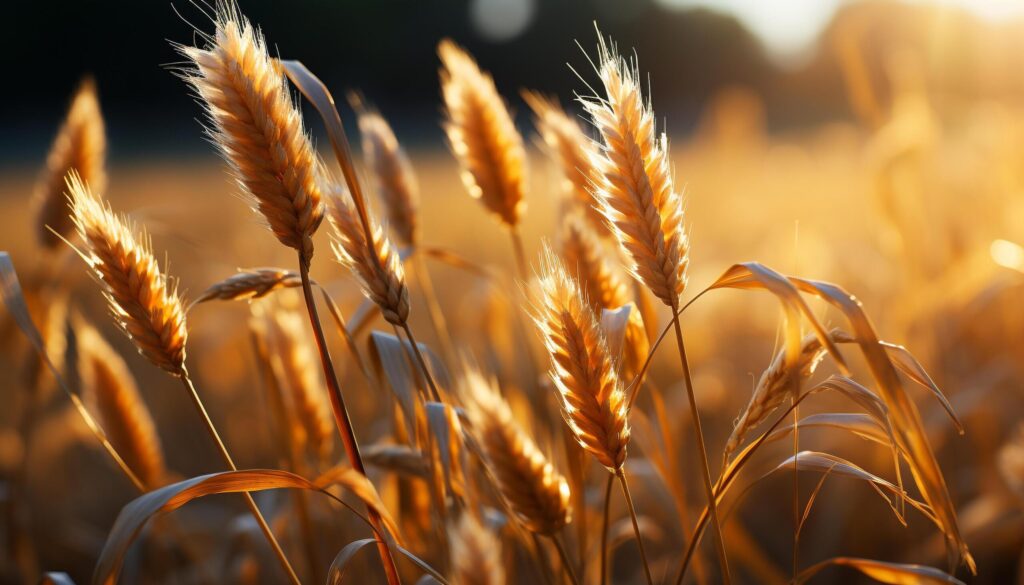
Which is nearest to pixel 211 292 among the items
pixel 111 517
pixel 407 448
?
pixel 407 448

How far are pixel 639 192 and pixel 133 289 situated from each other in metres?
0.59

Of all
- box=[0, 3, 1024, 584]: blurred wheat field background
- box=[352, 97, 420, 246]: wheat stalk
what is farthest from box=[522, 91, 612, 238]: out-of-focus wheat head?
box=[352, 97, 420, 246]: wheat stalk

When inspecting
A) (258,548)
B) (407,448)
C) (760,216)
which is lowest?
(258,548)

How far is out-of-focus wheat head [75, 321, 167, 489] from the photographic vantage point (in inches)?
55.4

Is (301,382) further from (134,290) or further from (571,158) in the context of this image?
(571,158)

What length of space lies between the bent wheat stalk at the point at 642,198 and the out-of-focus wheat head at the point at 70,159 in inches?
48.0

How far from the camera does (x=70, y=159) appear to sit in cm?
159

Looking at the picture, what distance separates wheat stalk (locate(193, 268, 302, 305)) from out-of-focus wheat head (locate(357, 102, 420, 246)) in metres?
0.45

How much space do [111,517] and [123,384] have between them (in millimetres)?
1669

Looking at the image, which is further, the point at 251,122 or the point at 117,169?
the point at 117,169

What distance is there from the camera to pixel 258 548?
5.13 feet

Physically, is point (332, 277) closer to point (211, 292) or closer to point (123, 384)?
point (123, 384)

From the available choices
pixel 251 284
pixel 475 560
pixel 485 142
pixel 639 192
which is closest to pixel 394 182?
pixel 485 142

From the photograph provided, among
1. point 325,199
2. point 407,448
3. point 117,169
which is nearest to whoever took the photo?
point 325,199
